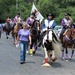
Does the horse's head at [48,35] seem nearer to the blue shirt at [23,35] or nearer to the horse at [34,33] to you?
the blue shirt at [23,35]

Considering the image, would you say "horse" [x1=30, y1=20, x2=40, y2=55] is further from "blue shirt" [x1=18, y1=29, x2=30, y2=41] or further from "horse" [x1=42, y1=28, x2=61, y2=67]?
"horse" [x1=42, y1=28, x2=61, y2=67]

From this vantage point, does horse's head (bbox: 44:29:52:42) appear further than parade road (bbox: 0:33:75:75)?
Yes

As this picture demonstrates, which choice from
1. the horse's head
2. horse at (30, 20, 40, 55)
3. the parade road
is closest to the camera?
the parade road

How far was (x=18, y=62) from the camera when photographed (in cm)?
1595

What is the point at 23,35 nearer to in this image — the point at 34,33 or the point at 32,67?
the point at 32,67

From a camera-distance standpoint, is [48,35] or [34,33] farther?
[34,33]

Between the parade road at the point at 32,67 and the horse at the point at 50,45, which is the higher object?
the horse at the point at 50,45

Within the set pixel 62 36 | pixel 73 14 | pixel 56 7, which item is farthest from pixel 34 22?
pixel 56 7

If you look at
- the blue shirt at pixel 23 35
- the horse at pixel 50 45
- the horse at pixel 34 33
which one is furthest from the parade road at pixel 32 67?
the horse at pixel 34 33

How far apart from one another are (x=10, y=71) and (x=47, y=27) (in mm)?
2926

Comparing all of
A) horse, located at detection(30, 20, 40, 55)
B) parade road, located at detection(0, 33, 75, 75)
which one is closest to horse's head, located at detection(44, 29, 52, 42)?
parade road, located at detection(0, 33, 75, 75)

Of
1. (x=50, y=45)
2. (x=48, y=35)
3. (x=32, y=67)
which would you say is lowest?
(x=32, y=67)

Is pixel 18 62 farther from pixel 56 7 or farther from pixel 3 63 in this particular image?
pixel 56 7

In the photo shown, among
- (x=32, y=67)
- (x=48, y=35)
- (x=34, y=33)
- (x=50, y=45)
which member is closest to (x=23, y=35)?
(x=48, y=35)
